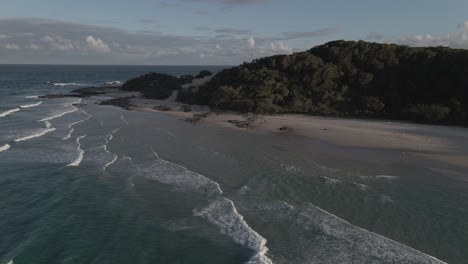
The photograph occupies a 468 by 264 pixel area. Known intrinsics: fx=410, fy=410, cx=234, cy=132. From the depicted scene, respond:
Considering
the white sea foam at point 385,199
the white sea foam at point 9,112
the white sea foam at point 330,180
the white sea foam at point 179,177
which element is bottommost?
the white sea foam at point 9,112

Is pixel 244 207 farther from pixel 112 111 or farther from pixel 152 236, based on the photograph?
pixel 112 111

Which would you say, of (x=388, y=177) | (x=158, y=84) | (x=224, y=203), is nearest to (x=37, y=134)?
(x=224, y=203)

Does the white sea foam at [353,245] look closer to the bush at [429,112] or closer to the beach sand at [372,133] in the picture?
the beach sand at [372,133]

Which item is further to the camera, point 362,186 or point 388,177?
point 388,177

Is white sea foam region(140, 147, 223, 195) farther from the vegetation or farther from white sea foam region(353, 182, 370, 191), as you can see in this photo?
the vegetation

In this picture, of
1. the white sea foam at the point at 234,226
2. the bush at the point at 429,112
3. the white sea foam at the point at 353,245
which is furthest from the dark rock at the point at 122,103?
the white sea foam at the point at 353,245

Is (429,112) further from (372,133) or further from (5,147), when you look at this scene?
(5,147)

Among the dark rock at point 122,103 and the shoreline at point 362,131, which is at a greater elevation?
the shoreline at point 362,131
